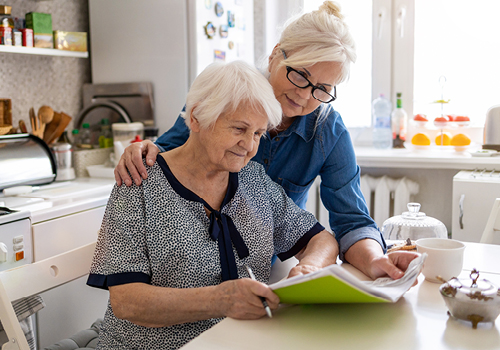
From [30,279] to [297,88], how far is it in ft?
2.59

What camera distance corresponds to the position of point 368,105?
3037mm

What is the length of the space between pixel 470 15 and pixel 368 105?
74cm

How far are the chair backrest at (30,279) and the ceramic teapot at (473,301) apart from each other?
856mm

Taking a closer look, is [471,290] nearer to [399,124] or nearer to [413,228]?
[413,228]

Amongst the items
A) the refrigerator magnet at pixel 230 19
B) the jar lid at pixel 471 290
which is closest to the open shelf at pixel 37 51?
the refrigerator magnet at pixel 230 19

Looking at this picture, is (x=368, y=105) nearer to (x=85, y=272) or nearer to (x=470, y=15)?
(x=470, y=15)

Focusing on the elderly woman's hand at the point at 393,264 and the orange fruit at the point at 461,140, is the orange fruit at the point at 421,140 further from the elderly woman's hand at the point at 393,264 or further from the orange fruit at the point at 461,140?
the elderly woman's hand at the point at 393,264

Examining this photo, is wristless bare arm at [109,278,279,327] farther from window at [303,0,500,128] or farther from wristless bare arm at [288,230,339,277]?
window at [303,0,500,128]

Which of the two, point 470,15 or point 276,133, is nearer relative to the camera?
point 276,133

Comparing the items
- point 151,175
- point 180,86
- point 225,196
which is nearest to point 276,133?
point 225,196

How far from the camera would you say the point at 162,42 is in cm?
255

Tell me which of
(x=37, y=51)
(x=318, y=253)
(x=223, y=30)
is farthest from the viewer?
(x=223, y=30)

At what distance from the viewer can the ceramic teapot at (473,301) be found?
0.81 meters

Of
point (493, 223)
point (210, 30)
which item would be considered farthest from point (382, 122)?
point (493, 223)
